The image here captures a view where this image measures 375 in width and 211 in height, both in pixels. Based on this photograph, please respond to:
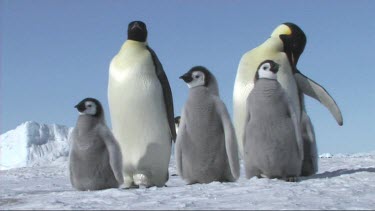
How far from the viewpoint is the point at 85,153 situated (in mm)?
6145

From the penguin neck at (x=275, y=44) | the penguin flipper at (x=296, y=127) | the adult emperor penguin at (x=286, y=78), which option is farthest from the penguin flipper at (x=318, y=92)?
the penguin flipper at (x=296, y=127)

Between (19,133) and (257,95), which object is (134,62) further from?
(19,133)

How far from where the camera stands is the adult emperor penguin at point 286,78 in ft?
25.8

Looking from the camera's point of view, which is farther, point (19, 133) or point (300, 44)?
point (19, 133)

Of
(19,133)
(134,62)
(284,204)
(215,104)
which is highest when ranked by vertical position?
(19,133)

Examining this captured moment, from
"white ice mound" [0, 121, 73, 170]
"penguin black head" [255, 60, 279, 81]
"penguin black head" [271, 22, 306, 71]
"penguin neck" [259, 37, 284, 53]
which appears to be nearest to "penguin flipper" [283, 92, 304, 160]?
"penguin black head" [255, 60, 279, 81]

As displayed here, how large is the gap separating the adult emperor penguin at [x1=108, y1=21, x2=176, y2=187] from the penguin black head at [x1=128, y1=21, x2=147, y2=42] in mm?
467

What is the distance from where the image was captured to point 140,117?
714cm

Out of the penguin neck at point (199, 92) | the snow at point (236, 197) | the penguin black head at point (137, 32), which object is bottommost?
the snow at point (236, 197)

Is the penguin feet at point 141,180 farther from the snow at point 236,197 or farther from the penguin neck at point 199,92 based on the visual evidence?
the snow at point 236,197

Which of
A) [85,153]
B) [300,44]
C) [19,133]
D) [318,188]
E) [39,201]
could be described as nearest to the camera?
[39,201]

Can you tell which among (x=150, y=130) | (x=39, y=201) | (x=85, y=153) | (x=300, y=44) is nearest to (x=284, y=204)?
(x=39, y=201)

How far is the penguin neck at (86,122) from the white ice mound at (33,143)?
51266 millimetres

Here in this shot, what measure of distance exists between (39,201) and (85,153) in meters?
1.30
